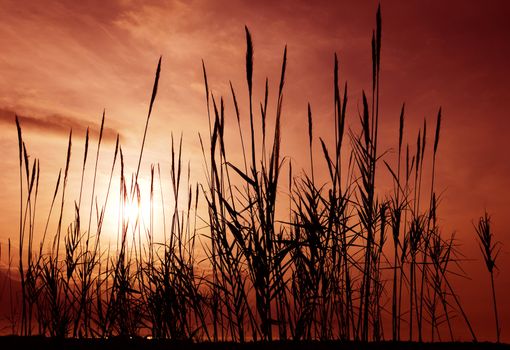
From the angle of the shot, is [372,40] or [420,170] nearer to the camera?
[372,40]

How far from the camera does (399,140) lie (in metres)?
2.55

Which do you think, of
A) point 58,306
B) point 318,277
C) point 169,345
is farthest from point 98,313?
point 318,277

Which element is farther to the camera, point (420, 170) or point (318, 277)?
point (420, 170)

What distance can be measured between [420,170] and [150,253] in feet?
6.13

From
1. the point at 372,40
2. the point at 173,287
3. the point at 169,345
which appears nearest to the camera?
the point at 372,40

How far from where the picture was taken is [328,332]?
2607mm

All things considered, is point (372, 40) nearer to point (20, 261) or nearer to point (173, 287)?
point (173, 287)

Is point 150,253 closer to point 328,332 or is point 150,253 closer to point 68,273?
point 68,273

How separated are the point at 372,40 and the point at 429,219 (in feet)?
5.89

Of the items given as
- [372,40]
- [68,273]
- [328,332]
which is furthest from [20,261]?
[372,40]

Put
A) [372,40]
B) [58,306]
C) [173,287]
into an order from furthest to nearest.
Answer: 1. [58,306]
2. [173,287]
3. [372,40]

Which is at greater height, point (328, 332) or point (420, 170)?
point (420, 170)

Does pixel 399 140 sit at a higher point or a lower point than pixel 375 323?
higher

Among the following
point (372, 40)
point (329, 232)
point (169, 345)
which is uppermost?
point (372, 40)
